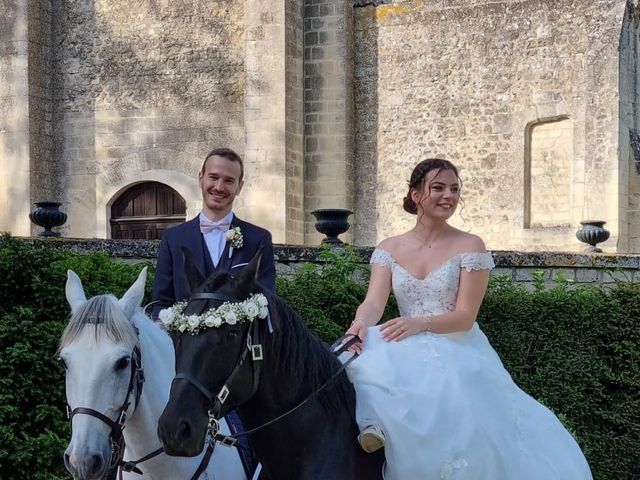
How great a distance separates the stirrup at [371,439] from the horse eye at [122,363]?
35.6 inches

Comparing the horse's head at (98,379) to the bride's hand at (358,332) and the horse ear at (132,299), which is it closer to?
the horse ear at (132,299)

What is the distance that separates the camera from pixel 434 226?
434 centimetres

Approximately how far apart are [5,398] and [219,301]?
274 cm

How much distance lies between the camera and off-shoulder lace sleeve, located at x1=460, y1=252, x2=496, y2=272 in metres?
4.14

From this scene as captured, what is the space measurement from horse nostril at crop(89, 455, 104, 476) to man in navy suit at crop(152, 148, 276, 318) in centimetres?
110

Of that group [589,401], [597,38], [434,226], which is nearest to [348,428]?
[434,226]

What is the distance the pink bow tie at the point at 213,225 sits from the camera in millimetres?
4375

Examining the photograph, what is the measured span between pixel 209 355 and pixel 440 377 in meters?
1.09

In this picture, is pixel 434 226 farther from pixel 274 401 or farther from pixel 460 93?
pixel 460 93

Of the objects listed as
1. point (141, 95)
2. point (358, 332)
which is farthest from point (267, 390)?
point (141, 95)

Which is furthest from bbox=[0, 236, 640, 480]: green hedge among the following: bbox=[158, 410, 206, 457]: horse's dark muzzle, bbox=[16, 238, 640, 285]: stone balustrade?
bbox=[158, 410, 206, 457]: horse's dark muzzle

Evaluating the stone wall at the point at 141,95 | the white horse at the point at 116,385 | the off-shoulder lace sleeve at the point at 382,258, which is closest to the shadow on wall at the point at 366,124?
the stone wall at the point at 141,95

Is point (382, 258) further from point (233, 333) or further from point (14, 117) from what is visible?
point (14, 117)

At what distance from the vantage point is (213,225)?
4.38 metres
